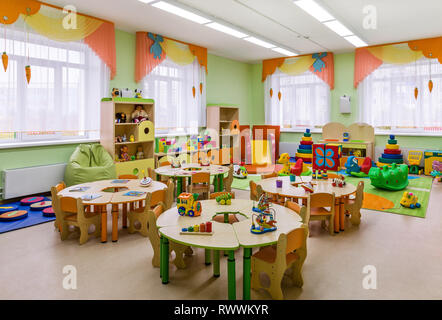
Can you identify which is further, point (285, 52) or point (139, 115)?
point (285, 52)

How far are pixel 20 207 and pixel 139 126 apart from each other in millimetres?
2743

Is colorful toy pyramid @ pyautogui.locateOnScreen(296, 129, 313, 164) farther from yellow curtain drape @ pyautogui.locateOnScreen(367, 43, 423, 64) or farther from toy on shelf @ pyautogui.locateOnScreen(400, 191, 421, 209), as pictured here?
toy on shelf @ pyautogui.locateOnScreen(400, 191, 421, 209)

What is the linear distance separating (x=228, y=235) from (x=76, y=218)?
2.31 m

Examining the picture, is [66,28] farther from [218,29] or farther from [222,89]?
[222,89]

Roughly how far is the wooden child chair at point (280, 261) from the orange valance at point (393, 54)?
7.99 meters

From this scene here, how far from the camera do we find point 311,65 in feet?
34.0

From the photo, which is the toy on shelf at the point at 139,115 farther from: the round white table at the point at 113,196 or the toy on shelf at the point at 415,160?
the toy on shelf at the point at 415,160

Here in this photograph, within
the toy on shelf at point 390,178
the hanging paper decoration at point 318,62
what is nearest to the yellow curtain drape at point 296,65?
the hanging paper decoration at point 318,62

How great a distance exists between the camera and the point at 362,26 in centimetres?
734

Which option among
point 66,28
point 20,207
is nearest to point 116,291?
point 20,207

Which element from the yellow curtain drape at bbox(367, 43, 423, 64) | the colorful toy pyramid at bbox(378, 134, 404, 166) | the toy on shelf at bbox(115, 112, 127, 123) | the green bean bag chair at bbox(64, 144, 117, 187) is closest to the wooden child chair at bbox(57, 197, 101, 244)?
the green bean bag chair at bbox(64, 144, 117, 187)

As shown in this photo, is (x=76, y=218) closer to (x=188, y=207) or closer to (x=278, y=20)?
(x=188, y=207)

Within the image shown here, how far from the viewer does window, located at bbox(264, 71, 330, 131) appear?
10461 mm

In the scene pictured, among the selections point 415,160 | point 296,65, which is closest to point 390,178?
point 415,160
